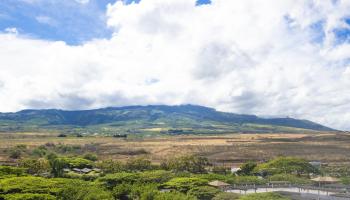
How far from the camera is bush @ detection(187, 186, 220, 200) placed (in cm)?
4630

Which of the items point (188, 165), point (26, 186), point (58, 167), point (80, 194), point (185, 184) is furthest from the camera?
point (188, 165)

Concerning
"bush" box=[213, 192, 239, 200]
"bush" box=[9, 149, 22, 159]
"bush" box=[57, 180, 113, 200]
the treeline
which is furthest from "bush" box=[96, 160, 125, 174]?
"bush" box=[9, 149, 22, 159]

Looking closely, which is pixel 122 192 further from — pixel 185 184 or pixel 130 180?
pixel 185 184

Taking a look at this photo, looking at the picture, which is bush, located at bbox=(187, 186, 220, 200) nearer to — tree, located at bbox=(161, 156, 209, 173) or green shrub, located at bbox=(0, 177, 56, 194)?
green shrub, located at bbox=(0, 177, 56, 194)

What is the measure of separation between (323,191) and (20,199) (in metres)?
34.1

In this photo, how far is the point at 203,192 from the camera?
155ft

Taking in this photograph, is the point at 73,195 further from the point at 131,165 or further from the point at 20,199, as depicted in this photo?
the point at 131,165

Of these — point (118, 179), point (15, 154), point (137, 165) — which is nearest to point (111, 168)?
point (137, 165)

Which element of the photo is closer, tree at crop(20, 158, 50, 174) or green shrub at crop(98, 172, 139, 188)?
green shrub at crop(98, 172, 139, 188)

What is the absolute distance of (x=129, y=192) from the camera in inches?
1957

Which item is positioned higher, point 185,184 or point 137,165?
point 137,165

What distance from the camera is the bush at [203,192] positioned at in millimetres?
46297

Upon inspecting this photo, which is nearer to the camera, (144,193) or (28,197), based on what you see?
(28,197)

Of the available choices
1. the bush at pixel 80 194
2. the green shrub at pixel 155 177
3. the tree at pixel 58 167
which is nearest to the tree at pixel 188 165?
the green shrub at pixel 155 177
